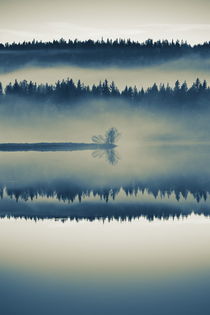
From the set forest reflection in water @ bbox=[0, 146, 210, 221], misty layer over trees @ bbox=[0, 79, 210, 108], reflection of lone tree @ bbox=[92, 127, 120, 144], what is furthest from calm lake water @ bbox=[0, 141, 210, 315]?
misty layer over trees @ bbox=[0, 79, 210, 108]

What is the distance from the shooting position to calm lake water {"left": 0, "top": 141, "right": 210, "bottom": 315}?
11.9 metres

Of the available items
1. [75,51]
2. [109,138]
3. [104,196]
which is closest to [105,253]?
[104,196]

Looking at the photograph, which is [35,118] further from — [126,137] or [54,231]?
[54,231]

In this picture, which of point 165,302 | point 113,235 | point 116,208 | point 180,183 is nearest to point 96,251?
point 113,235

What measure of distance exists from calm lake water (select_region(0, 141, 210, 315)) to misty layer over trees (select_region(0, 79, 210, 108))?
410 ft

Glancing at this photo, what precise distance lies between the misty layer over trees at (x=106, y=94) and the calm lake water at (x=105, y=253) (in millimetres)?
125010

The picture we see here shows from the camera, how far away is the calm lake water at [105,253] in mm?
11938

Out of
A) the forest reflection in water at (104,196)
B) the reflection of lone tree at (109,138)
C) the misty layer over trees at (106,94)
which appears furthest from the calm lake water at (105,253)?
the misty layer over trees at (106,94)

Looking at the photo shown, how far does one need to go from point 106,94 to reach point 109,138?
75.1 feet

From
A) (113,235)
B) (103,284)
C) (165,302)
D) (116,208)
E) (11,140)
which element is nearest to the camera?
(165,302)

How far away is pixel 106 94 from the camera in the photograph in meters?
156

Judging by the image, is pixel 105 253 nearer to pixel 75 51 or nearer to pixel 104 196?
pixel 104 196

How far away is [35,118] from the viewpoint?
171 m

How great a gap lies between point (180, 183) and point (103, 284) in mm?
22169
